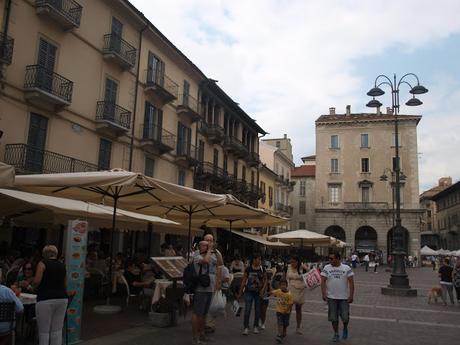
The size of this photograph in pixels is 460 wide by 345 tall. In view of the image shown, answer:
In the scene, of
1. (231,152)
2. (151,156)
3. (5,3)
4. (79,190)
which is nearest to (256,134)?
(231,152)

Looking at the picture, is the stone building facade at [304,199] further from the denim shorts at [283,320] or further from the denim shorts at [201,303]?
the denim shorts at [201,303]

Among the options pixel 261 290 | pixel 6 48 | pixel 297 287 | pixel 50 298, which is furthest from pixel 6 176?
pixel 6 48

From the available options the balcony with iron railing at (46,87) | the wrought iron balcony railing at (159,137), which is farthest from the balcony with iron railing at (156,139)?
the balcony with iron railing at (46,87)

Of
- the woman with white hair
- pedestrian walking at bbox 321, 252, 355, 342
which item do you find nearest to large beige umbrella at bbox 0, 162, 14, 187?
the woman with white hair

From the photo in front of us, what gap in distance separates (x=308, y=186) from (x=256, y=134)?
28453mm

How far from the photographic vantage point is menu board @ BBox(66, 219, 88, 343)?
7.41 meters

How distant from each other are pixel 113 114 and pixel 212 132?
453 inches

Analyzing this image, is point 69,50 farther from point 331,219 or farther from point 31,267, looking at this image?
point 331,219

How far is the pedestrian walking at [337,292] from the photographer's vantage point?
890cm

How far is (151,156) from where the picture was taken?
2617 centimetres

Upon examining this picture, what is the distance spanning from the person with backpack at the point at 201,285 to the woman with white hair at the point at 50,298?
2.24 m

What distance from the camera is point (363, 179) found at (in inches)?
2480

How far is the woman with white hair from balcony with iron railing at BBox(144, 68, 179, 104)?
19914mm

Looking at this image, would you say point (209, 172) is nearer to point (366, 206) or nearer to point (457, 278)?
point (457, 278)
